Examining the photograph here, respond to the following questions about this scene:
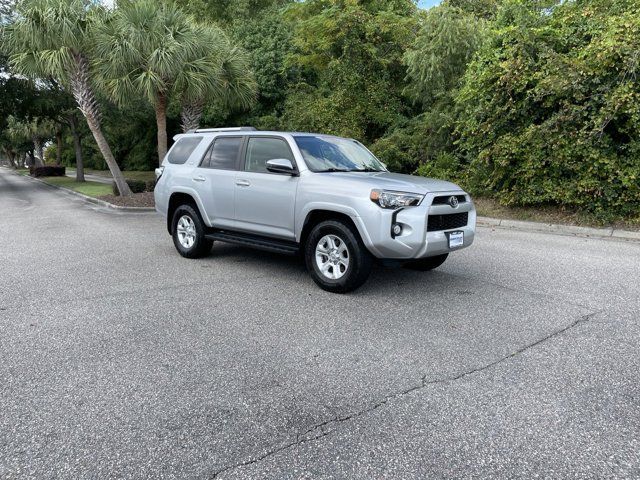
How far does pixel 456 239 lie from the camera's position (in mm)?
5305

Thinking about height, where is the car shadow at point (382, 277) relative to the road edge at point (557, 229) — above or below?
below

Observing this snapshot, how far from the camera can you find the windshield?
5.80m

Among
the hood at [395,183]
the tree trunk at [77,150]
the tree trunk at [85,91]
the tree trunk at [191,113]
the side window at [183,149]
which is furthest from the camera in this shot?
the tree trunk at [77,150]

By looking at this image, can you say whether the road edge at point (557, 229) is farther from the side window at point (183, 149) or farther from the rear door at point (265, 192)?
the side window at point (183, 149)

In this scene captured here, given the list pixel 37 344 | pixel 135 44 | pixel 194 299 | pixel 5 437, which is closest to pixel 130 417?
pixel 5 437

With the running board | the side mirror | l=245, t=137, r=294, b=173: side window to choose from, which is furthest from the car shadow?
l=245, t=137, r=294, b=173: side window

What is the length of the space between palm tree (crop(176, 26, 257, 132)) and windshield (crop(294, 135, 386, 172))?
9.55 metres

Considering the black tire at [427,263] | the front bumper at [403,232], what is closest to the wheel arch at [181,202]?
the front bumper at [403,232]

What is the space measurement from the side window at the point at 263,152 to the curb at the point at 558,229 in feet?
22.4

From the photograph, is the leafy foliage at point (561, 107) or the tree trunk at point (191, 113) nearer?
the leafy foliage at point (561, 107)

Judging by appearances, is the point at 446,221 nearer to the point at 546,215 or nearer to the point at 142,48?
the point at 546,215

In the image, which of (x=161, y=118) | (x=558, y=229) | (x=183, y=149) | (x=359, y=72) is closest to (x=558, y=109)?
(x=558, y=229)

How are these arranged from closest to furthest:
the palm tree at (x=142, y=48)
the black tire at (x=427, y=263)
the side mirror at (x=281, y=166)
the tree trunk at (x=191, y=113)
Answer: the side mirror at (x=281, y=166)
the black tire at (x=427, y=263)
the palm tree at (x=142, y=48)
the tree trunk at (x=191, y=113)

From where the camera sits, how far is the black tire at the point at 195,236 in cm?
692
